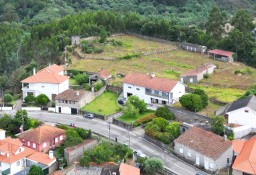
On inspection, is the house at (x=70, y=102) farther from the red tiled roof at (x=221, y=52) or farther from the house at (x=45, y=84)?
the red tiled roof at (x=221, y=52)

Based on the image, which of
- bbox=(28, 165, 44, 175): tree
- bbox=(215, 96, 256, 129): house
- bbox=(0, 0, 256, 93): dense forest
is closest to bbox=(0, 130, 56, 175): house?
bbox=(28, 165, 44, 175): tree

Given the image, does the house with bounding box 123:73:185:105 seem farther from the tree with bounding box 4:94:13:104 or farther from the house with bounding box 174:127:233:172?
the tree with bounding box 4:94:13:104

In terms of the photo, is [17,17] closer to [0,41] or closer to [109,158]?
[0,41]

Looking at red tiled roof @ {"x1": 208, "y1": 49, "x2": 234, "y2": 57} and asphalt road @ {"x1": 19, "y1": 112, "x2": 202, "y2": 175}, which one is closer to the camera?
asphalt road @ {"x1": 19, "y1": 112, "x2": 202, "y2": 175}

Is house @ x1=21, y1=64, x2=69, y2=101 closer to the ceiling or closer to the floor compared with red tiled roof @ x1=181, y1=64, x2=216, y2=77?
closer to the floor

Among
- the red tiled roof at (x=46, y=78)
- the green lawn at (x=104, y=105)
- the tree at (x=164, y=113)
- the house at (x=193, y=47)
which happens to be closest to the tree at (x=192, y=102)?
the tree at (x=164, y=113)

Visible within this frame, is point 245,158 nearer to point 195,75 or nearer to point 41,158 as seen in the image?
point 41,158
